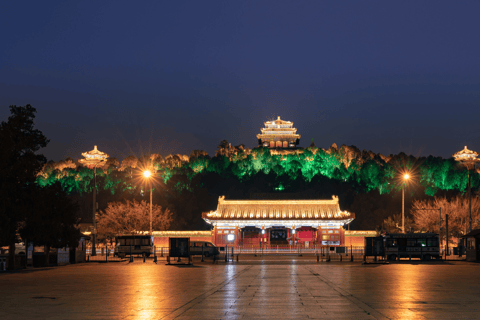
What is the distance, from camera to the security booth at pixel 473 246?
43081mm

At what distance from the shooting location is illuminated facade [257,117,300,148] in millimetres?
176250

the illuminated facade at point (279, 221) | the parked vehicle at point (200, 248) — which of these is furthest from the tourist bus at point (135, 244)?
the illuminated facade at point (279, 221)

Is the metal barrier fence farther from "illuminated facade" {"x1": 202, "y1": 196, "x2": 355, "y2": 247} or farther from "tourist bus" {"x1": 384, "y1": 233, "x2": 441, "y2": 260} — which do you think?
"illuminated facade" {"x1": 202, "y1": 196, "x2": 355, "y2": 247}

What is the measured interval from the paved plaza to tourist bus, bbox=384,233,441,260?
21299mm

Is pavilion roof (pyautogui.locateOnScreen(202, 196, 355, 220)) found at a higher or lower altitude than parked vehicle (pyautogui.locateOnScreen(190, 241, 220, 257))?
higher

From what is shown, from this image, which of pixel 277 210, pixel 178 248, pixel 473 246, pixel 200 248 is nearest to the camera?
pixel 178 248

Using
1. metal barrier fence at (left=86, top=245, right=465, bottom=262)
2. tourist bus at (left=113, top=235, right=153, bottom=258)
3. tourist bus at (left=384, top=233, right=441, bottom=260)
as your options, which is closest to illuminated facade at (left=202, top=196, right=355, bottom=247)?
metal barrier fence at (left=86, top=245, right=465, bottom=262)

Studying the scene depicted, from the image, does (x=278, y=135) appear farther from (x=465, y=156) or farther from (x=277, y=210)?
(x=277, y=210)

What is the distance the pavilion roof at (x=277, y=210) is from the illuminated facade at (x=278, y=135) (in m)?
85.1

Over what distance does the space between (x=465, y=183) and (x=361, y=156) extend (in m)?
28.9

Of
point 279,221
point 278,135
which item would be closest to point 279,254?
point 279,221

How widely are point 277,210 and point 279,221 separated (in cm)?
306

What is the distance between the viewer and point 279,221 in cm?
8819

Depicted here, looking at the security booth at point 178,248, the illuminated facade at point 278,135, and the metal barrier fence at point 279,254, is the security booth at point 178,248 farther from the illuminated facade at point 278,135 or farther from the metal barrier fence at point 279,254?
the illuminated facade at point 278,135
